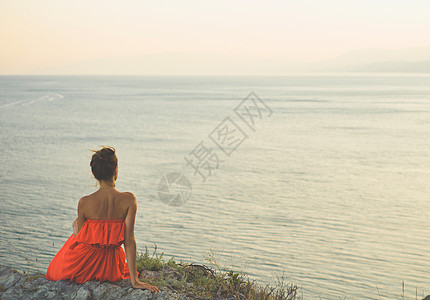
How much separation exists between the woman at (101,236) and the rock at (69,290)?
7 cm

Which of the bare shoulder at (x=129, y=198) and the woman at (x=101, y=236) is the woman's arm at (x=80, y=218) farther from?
the bare shoulder at (x=129, y=198)

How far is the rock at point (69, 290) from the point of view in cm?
423

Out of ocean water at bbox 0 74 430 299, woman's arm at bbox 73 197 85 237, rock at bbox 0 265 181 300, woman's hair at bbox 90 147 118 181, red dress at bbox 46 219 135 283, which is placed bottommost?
ocean water at bbox 0 74 430 299

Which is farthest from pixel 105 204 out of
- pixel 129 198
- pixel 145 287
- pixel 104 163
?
pixel 145 287

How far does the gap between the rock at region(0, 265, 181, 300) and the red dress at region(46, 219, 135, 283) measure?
0.23 ft

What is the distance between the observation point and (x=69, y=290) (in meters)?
4.33

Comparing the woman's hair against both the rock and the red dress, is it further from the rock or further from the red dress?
the rock

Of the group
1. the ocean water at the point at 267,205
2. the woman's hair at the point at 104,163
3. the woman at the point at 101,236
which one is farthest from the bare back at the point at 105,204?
the ocean water at the point at 267,205

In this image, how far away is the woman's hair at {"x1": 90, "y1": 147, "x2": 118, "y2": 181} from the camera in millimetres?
4230

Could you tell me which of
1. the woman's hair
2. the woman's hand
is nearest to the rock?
the woman's hand

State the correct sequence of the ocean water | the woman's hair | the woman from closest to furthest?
the woman's hair → the woman → the ocean water

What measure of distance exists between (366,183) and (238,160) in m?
7.58

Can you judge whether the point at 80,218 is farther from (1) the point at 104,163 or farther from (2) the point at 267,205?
(2) the point at 267,205

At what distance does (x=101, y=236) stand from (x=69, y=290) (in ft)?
1.73
